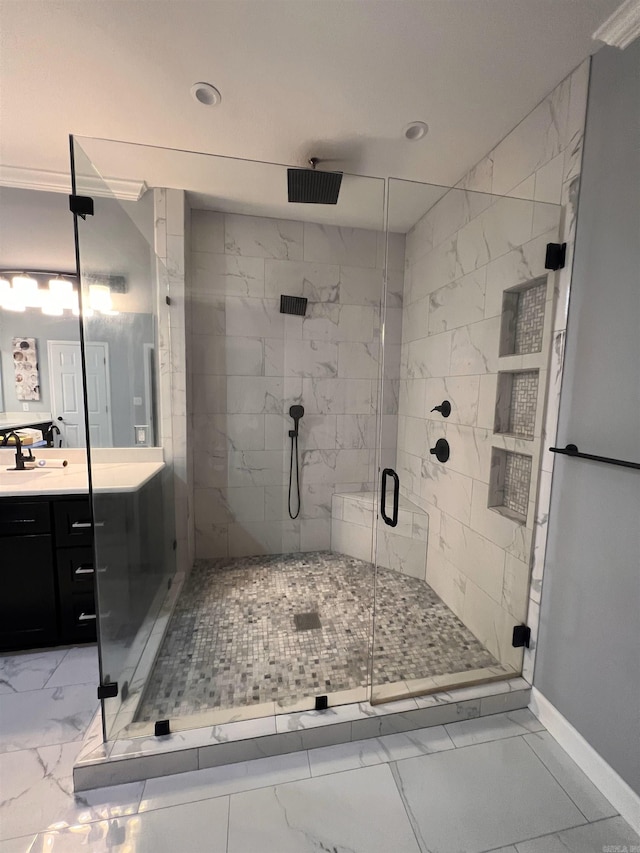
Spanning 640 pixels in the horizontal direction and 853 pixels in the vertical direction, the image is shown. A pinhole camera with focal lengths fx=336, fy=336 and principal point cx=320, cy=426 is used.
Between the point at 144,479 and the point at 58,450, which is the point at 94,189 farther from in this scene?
the point at 58,450

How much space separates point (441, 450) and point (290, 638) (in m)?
1.38

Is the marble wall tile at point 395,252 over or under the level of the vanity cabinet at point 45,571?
over

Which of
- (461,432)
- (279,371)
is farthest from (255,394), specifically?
(461,432)

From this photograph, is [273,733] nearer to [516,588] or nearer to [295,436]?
[516,588]

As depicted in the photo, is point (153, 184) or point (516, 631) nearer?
point (516, 631)

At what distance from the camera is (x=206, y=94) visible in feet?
4.66

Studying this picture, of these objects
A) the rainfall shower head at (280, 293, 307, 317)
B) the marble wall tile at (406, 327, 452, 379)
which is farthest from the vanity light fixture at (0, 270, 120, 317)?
the marble wall tile at (406, 327, 452, 379)

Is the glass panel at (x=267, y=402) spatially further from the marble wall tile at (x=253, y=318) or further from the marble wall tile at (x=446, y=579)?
the marble wall tile at (x=446, y=579)

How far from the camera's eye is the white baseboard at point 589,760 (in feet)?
3.59

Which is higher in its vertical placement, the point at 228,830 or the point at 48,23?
the point at 48,23

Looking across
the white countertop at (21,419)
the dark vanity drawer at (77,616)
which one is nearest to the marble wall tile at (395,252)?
the white countertop at (21,419)

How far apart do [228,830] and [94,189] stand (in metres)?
2.30

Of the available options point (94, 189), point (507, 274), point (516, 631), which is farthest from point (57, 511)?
point (507, 274)

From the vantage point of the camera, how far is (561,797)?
1167 mm
